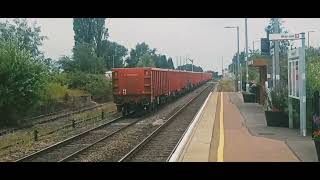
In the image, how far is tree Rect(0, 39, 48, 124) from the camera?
25.4 m

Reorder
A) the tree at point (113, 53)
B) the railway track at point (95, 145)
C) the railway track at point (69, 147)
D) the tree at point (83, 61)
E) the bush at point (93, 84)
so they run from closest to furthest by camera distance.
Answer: the railway track at point (69, 147), the railway track at point (95, 145), the bush at point (93, 84), the tree at point (83, 61), the tree at point (113, 53)

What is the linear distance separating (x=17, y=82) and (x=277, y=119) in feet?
42.7

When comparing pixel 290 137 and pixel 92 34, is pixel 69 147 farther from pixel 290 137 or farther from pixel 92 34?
pixel 92 34

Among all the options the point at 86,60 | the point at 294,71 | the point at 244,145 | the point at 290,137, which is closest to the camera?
the point at 244,145

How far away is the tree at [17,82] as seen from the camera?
25.4 meters

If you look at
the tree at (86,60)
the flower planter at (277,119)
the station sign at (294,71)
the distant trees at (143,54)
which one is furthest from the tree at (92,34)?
the station sign at (294,71)

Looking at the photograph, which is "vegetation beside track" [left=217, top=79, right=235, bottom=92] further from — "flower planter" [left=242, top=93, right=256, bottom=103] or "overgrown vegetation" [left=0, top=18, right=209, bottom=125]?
"flower planter" [left=242, top=93, right=256, bottom=103]

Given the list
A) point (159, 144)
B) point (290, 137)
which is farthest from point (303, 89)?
point (159, 144)

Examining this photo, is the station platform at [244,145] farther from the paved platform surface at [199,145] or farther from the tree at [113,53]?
the tree at [113,53]

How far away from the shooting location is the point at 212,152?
40.3 ft

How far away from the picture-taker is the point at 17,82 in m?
25.5

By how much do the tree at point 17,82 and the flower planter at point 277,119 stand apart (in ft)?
40.8

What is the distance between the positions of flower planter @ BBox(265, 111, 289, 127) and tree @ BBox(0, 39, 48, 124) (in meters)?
12.4

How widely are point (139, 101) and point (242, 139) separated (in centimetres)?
1474
